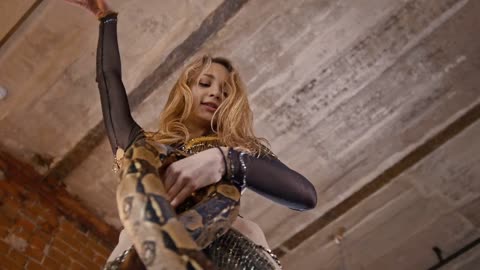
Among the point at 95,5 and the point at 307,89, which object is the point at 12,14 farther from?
the point at 307,89

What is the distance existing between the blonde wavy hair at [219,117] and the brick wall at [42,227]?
2352 millimetres

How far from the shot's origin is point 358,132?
4.12 metres

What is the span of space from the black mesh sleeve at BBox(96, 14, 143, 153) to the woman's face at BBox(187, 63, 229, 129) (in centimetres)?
31

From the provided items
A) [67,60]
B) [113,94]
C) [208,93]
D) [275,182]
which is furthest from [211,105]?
[67,60]

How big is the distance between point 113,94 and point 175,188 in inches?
22.9

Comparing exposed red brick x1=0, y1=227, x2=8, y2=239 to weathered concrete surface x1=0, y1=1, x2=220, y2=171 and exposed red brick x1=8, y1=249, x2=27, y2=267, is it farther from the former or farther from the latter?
weathered concrete surface x1=0, y1=1, x2=220, y2=171

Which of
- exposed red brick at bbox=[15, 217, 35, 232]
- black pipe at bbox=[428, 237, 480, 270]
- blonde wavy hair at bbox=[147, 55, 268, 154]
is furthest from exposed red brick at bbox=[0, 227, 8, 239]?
black pipe at bbox=[428, 237, 480, 270]

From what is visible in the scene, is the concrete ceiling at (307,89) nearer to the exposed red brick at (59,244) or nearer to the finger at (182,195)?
the exposed red brick at (59,244)

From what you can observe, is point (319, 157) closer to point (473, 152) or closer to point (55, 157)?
point (473, 152)

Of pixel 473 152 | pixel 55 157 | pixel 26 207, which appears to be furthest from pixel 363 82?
pixel 26 207

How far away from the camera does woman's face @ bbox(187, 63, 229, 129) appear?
2.16 meters

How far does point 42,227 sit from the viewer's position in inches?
170

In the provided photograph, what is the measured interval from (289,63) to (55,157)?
2.03 meters

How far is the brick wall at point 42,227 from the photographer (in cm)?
404
